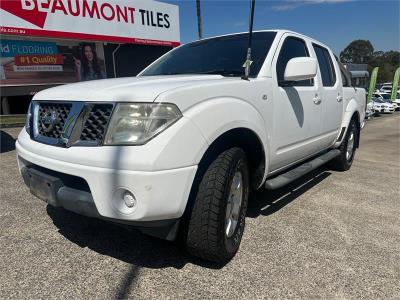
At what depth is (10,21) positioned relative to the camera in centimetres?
1209

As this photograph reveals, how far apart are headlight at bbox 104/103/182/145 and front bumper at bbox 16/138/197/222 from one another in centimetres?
17

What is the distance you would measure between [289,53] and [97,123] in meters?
2.36

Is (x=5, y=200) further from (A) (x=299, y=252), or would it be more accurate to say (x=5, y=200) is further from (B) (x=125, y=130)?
(A) (x=299, y=252)

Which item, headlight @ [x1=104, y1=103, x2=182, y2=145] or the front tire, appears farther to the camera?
the front tire

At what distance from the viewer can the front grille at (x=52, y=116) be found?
2.63 meters

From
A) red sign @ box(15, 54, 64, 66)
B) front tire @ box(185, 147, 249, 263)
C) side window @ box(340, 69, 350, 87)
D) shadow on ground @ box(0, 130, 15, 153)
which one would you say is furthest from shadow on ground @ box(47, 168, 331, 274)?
red sign @ box(15, 54, 64, 66)

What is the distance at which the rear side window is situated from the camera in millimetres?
4828

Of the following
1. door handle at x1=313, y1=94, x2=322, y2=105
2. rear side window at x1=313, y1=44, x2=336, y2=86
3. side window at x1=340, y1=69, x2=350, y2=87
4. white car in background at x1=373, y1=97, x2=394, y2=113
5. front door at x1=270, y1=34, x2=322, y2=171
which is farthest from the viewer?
white car in background at x1=373, y1=97, x2=394, y2=113

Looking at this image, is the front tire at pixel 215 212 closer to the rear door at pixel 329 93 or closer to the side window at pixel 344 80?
the rear door at pixel 329 93

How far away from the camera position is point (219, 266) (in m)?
2.82

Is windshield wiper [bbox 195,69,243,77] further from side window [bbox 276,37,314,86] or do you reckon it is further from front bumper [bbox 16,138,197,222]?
front bumper [bbox 16,138,197,222]

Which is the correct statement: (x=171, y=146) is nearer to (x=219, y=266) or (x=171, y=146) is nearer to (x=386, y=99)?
(x=219, y=266)

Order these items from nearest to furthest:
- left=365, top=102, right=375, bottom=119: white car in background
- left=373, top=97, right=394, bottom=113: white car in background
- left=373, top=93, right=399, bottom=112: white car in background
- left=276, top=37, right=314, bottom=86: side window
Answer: left=276, top=37, right=314, bottom=86: side window → left=365, top=102, right=375, bottom=119: white car in background → left=373, top=97, right=394, bottom=113: white car in background → left=373, top=93, right=399, bottom=112: white car in background

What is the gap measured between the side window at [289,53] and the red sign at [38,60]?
12435 mm
